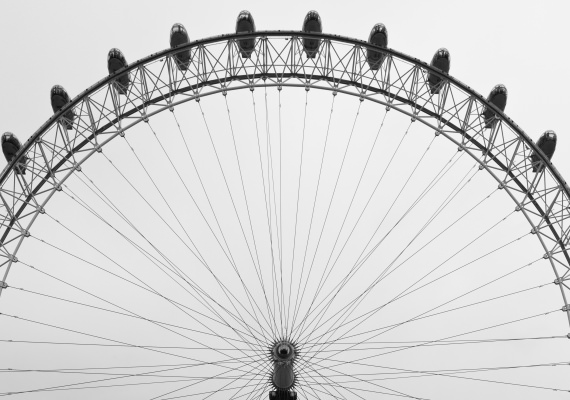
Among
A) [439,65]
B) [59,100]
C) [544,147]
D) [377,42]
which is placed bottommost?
[544,147]

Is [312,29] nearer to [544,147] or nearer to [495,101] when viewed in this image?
[495,101]

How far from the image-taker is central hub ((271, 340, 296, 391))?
86.8 feet

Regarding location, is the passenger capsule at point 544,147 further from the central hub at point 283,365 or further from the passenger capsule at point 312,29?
the central hub at point 283,365

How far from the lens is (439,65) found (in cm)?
3077

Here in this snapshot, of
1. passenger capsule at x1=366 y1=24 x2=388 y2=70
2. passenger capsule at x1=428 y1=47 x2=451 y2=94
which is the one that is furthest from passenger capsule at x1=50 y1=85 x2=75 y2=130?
passenger capsule at x1=428 y1=47 x2=451 y2=94

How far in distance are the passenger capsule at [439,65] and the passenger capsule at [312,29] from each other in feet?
14.6

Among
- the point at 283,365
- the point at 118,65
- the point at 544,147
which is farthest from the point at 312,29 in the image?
the point at 283,365

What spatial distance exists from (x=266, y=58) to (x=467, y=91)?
7754 mm

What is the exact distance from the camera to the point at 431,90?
3112cm

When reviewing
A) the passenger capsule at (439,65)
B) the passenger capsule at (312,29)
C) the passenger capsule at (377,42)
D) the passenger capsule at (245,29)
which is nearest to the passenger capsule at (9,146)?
the passenger capsule at (245,29)

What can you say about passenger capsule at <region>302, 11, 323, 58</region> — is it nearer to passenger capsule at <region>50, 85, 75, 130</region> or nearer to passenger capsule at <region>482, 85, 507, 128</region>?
passenger capsule at <region>482, 85, 507, 128</region>

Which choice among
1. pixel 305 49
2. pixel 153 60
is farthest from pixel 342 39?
pixel 153 60

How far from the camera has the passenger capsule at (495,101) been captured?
30.6 meters

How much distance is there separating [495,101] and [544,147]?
2510mm
